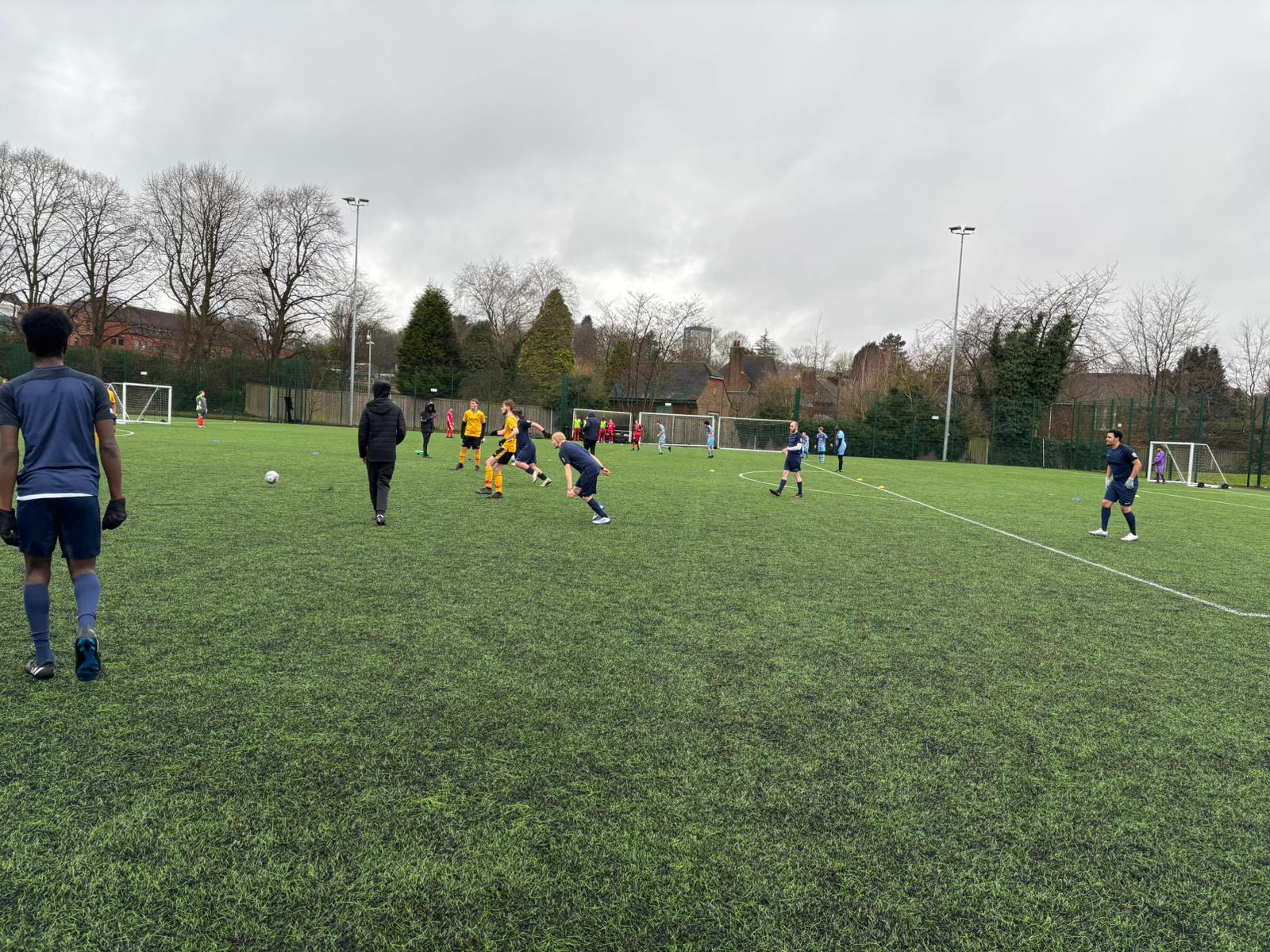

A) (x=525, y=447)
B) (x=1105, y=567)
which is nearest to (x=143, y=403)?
(x=525, y=447)

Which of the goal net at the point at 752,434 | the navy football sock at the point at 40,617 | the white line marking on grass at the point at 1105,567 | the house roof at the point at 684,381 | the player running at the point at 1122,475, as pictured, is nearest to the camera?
the navy football sock at the point at 40,617

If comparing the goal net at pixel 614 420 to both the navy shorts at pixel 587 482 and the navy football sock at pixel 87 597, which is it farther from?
the navy football sock at pixel 87 597

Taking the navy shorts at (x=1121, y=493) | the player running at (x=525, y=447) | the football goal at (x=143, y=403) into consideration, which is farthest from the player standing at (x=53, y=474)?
the football goal at (x=143, y=403)

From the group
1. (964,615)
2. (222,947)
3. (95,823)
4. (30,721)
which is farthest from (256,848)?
(964,615)

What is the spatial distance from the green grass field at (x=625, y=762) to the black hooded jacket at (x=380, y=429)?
2387mm

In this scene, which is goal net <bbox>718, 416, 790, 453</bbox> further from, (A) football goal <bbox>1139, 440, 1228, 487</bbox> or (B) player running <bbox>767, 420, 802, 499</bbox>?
(B) player running <bbox>767, 420, 802, 499</bbox>

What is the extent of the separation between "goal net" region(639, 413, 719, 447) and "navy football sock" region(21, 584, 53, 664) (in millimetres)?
36758

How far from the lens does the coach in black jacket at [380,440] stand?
9.27 metres

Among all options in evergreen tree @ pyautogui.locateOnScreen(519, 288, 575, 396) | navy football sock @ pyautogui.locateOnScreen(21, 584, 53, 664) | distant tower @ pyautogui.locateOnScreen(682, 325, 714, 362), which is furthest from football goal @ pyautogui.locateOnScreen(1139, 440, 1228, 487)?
evergreen tree @ pyautogui.locateOnScreen(519, 288, 575, 396)

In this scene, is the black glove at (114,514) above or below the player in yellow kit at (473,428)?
below

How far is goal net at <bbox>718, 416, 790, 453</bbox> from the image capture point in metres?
41.5

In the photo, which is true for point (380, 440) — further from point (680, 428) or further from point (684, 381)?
point (684, 381)

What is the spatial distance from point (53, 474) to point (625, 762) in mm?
3181

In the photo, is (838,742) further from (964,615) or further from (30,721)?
(30,721)
